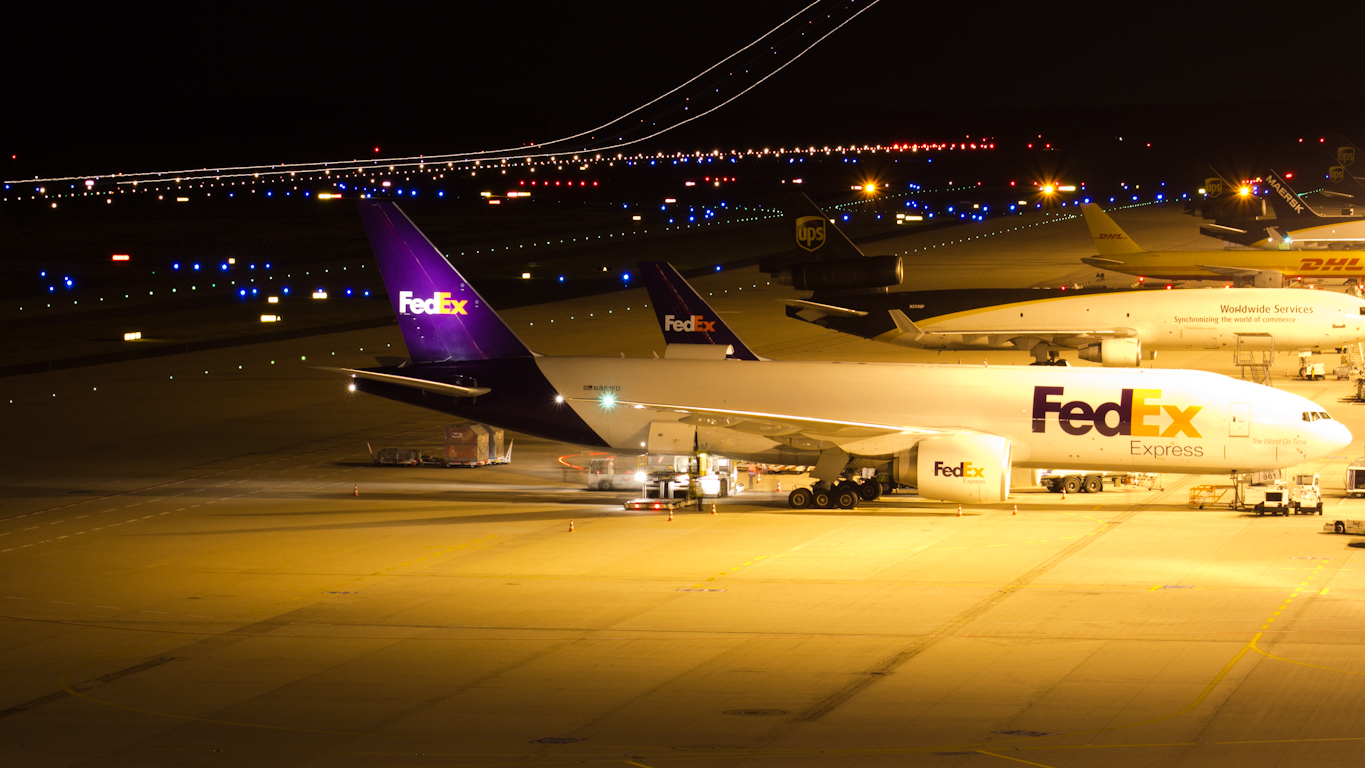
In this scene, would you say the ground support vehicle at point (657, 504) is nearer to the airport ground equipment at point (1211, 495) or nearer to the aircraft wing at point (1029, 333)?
A: the airport ground equipment at point (1211, 495)

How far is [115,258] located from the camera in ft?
332

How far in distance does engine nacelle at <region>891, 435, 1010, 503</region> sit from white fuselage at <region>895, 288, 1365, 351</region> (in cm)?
2587

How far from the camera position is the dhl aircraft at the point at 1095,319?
57.3 m

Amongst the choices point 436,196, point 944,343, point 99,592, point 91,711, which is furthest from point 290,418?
point 436,196

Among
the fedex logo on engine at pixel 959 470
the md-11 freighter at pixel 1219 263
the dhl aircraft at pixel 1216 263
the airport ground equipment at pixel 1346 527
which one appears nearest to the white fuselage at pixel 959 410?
the fedex logo on engine at pixel 959 470

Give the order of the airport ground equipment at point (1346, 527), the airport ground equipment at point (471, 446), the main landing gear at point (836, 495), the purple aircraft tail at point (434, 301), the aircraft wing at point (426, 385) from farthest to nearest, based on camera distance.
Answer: the airport ground equipment at point (471, 446) → the purple aircraft tail at point (434, 301) → the aircraft wing at point (426, 385) → the main landing gear at point (836, 495) → the airport ground equipment at point (1346, 527)

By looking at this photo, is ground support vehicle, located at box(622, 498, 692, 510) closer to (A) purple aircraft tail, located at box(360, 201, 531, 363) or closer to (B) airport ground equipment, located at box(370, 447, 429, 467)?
(A) purple aircraft tail, located at box(360, 201, 531, 363)

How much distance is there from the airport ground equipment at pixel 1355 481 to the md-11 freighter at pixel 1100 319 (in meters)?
20.3

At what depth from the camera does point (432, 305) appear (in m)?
39.0

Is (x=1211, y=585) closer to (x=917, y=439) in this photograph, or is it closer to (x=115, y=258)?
(x=917, y=439)

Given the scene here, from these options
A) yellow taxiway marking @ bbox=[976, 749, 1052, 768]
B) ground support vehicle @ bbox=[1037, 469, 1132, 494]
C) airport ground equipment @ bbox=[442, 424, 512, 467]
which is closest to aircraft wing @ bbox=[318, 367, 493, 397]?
airport ground equipment @ bbox=[442, 424, 512, 467]

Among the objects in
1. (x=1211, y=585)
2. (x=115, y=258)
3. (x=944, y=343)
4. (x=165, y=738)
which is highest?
(x=115, y=258)

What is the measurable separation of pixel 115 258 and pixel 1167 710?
95.6 m

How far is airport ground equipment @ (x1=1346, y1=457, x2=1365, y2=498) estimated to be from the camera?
35531 mm
